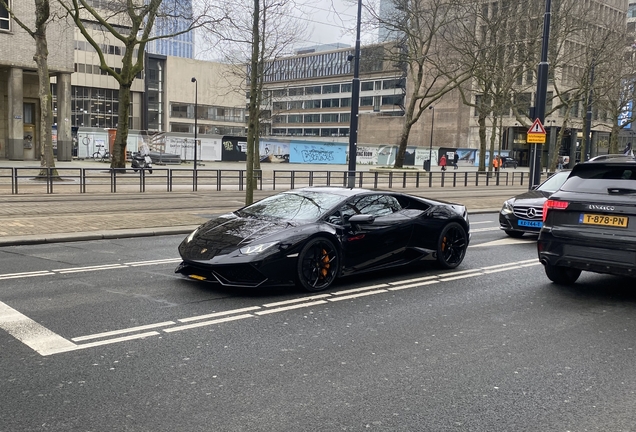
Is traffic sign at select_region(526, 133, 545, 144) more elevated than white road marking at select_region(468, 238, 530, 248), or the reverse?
traffic sign at select_region(526, 133, 545, 144)

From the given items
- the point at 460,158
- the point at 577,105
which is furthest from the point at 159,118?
the point at 577,105

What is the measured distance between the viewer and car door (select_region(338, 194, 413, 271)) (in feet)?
25.5

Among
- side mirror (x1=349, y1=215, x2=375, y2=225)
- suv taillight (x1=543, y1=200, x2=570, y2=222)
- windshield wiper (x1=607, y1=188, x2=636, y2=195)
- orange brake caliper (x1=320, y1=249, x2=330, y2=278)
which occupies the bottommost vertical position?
orange brake caliper (x1=320, y1=249, x2=330, y2=278)

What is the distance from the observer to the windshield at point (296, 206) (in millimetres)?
7781

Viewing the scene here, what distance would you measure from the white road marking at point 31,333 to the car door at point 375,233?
3.57 metres

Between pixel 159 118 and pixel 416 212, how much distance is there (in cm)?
9226

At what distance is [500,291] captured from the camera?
777cm

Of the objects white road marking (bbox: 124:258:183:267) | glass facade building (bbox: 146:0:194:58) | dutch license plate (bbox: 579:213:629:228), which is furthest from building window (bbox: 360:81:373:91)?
dutch license plate (bbox: 579:213:629:228)

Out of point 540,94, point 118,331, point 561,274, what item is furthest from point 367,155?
point 118,331

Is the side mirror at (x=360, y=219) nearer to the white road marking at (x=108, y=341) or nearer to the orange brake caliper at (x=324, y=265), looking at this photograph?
the orange brake caliper at (x=324, y=265)

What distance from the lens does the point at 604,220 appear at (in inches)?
279

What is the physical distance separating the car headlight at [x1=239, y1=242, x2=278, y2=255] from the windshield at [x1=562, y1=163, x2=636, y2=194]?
376cm

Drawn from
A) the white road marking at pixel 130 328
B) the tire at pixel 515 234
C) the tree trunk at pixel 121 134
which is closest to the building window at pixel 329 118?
the tree trunk at pixel 121 134

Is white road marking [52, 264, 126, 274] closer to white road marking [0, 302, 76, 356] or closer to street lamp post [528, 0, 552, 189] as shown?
white road marking [0, 302, 76, 356]
